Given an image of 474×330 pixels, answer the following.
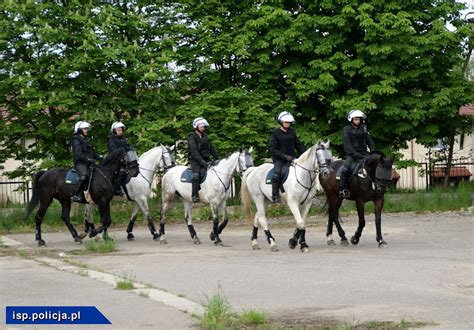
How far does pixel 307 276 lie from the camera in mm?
14672

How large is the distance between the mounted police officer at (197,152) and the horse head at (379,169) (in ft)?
13.9

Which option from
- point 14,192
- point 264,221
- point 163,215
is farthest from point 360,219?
point 14,192

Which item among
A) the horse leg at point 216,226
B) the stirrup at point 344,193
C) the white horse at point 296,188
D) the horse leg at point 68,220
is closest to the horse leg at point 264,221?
the white horse at point 296,188

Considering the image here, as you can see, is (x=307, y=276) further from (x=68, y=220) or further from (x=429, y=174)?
(x=429, y=174)

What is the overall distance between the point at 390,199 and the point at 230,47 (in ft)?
27.6

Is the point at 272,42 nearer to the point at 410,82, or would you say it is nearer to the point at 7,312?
the point at 410,82

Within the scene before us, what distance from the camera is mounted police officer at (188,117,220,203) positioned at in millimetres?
22469

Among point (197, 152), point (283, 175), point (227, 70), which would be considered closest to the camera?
point (283, 175)

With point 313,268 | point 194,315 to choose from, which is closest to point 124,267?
point 313,268

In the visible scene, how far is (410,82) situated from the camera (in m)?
36.0

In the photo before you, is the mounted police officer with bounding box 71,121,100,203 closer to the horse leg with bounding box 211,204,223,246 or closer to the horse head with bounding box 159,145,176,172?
the horse head with bounding box 159,145,176,172

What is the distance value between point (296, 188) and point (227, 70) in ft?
55.8

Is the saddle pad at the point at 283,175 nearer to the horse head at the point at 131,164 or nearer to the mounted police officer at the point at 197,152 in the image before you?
the mounted police officer at the point at 197,152

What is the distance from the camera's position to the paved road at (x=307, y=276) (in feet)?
36.5
